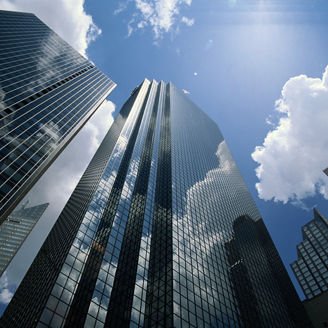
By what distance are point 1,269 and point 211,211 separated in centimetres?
12705

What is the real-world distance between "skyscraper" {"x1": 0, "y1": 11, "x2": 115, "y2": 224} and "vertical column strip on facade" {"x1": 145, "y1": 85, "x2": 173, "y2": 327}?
26113 millimetres

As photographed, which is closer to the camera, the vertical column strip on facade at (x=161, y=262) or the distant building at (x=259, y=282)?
the vertical column strip on facade at (x=161, y=262)

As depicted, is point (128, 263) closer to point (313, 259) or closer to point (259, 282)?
point (259, 282)

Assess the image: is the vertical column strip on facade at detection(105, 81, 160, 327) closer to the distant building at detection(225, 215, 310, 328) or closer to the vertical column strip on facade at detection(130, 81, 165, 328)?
the vertical column strip on facade at detection(130, 81, 165, 328)

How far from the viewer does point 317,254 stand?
120 metres

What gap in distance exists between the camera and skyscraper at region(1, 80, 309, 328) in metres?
33.9

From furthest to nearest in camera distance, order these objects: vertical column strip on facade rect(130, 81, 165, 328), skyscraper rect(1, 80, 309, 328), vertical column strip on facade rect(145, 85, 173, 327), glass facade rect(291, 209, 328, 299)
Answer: glass facade rect(291, 209, 328, 299)
vertical column strip on facade rect(130, 81, 165, 328)
vertical column strip on facade rect(145, 85, 173, 327)
skyscraper rect(1, 80, 309, 328)

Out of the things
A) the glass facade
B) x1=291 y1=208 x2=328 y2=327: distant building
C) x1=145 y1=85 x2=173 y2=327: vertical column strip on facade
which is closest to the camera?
x1=145 y1=85 x2=173 y2=327: vertical column strip on facade

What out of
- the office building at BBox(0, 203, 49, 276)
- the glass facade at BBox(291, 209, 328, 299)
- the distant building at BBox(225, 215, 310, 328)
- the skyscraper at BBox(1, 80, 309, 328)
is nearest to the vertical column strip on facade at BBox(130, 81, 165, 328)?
the skyscraper at BBox(1, 80, 309, 328)

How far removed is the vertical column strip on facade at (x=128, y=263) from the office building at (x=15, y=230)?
113088 millimetres

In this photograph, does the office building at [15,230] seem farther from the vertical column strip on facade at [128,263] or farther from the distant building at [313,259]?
the distant building at [313,259]

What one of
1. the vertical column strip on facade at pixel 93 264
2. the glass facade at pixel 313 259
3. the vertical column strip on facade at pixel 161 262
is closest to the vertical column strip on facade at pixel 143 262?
the vertical column strip on facade at pixel 161 262

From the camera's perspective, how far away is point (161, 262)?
43312mm

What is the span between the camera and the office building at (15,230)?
139375 mm
